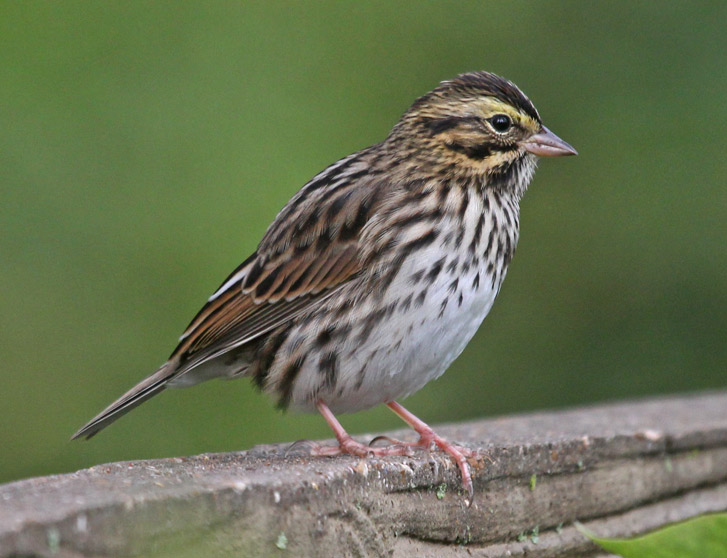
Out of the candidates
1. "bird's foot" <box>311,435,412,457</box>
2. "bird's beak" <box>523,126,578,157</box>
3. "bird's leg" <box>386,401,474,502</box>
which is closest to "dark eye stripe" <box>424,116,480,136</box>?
"bird's beak" <box>523,126,578,157</box>

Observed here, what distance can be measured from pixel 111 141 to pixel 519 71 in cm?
244

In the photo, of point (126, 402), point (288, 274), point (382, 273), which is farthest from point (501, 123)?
point (126, 402)

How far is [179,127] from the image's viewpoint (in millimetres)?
5801

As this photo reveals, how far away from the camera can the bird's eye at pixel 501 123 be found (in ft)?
11.0

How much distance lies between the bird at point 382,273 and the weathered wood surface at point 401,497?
0.28m

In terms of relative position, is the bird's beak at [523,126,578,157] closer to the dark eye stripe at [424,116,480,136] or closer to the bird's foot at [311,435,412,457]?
the dark eye stripe at [424,116,480,136]

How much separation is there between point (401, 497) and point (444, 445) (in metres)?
0.51

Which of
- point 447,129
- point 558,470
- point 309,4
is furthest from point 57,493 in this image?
point 309,4

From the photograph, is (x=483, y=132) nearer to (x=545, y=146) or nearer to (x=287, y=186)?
(x=545, y=146)

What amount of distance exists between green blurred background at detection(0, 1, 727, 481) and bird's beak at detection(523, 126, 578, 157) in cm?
237

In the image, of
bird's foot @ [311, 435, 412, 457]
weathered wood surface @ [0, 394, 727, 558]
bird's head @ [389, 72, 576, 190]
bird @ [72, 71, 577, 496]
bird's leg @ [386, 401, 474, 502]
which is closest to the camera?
weathered wood surface @ [0, 394, 727, 558]

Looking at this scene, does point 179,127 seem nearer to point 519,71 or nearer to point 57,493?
point 519,71

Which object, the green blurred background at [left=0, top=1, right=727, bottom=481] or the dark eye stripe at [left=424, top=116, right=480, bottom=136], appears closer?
the dark eye stripe at [left=424, top=116, right=480, bottom=136]

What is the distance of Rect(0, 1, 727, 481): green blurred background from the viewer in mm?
5527
